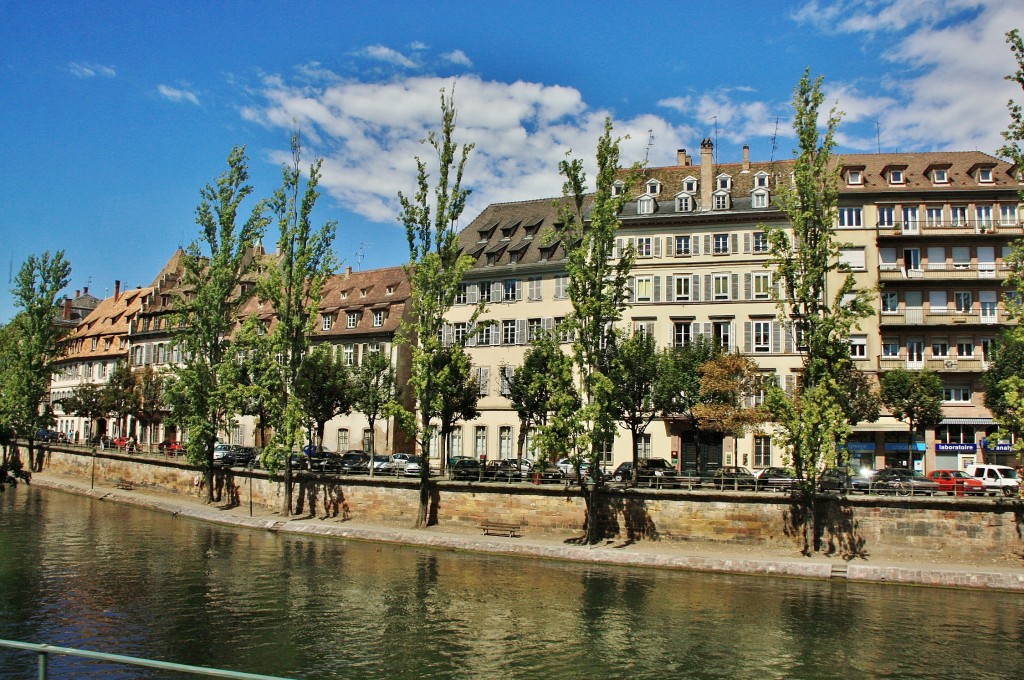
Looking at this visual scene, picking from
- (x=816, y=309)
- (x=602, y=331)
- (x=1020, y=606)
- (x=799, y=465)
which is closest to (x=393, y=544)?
(x=602, y=331)

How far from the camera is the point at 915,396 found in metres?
45.4

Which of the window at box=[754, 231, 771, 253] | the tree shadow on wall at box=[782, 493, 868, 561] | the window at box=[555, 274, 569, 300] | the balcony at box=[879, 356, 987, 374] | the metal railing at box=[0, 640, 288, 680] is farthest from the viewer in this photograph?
the window at box=[555, 274, 569, 300]

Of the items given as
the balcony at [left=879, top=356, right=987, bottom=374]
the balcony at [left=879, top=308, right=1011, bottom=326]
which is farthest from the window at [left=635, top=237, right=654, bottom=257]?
the balcony at [left=879, top=356, right=987, bottom=374]

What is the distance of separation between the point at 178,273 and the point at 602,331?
57382 mm

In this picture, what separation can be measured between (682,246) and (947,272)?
663 inches

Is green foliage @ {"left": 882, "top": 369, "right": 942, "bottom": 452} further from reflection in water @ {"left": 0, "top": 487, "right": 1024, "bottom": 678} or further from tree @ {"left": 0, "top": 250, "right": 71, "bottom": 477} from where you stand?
tree @ {"left": 0, "top": 250, "right": 71, "bottom": 477}

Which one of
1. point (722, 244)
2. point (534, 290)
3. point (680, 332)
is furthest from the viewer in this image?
point (534, 290)

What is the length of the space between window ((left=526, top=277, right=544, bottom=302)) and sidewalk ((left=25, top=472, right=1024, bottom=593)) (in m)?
20.9

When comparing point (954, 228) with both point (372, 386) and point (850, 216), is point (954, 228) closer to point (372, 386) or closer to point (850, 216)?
point (850, 216)

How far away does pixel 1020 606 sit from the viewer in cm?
2794

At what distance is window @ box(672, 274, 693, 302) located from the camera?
175ft

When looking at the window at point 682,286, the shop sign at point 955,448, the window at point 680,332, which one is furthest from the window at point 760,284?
the shop sign at point 955,448

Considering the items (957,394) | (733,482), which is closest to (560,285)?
(733,482)

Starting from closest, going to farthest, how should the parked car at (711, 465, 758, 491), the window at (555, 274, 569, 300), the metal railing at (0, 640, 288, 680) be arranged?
the metal railing at (0, 640, 288, 680), the parked car at (711, 465, 758, 491), the window at (555, 274, 569, 300)
